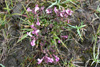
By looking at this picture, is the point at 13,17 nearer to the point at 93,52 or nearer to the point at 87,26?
the point at 87,26

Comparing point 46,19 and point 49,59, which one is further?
Result: point 46,19

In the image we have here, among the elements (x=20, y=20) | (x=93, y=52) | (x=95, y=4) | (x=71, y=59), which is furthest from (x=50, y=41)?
(x=95, y=4)

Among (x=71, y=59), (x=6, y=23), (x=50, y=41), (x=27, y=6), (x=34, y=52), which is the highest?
(x=27, y=6)

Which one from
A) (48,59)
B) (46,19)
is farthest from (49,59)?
(46,19)

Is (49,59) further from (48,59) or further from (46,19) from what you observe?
(46,19)

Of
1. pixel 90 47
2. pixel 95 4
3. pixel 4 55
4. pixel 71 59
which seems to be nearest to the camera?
pixel 4 55

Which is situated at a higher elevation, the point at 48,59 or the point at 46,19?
the point at 46,19

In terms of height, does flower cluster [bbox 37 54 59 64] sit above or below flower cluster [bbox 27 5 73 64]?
below

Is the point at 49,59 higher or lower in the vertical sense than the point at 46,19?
lower

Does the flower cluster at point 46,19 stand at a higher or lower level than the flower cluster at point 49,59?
higher

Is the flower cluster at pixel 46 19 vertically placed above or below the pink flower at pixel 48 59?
above

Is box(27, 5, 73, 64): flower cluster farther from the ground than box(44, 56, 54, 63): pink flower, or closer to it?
farther from the ground
